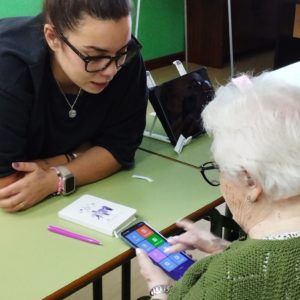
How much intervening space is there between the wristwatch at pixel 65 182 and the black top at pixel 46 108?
0.38 feet

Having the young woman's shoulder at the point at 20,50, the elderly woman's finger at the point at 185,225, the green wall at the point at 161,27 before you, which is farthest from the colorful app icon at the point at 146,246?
the green wall at the point at 161,27

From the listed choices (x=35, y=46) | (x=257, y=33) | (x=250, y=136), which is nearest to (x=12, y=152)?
(x=35, y=46)

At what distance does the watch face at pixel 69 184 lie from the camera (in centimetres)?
137

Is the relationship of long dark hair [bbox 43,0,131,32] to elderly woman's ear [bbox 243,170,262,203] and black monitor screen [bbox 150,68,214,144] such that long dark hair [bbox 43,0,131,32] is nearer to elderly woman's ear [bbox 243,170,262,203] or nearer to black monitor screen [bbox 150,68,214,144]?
black monitor screen [bbox 150,68,214,144]

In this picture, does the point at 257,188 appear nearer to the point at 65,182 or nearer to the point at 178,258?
the point at 178,258

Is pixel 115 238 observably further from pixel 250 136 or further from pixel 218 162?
pixel 250 136

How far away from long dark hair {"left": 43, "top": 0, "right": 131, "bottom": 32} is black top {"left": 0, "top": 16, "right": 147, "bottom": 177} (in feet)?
0.33

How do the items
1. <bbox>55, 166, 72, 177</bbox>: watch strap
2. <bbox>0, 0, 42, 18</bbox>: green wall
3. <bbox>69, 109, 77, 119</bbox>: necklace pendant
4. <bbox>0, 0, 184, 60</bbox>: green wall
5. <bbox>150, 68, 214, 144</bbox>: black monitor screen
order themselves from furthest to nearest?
<bbox>0, 0, 184, 60</bbox>: green wall → <bbox>0, 0, 42, 18</bbox>: green wall → <bbox>150, 68, 214, 144</bbox>: black monitor screen → <bbox>69, 109, 77, 119</bbox>: necklace pendant → <bbox>55, 166, 72, 177</bbox>: watch strap

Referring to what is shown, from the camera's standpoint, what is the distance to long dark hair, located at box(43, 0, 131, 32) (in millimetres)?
1238

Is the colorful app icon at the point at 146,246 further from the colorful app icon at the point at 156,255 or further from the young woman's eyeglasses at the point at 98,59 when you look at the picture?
the young woman's eyeglasses at the point at 98,59

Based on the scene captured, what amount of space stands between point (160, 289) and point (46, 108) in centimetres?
63

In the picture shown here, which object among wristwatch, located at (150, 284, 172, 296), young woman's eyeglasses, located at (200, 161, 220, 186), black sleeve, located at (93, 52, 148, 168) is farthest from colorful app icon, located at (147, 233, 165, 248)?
black sleeve, located at (93, 52, 148, 168)

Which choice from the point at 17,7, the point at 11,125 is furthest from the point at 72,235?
the point at 17,7

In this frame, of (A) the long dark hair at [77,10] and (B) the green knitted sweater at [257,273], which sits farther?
(A) the long dark hair at [77,10]
